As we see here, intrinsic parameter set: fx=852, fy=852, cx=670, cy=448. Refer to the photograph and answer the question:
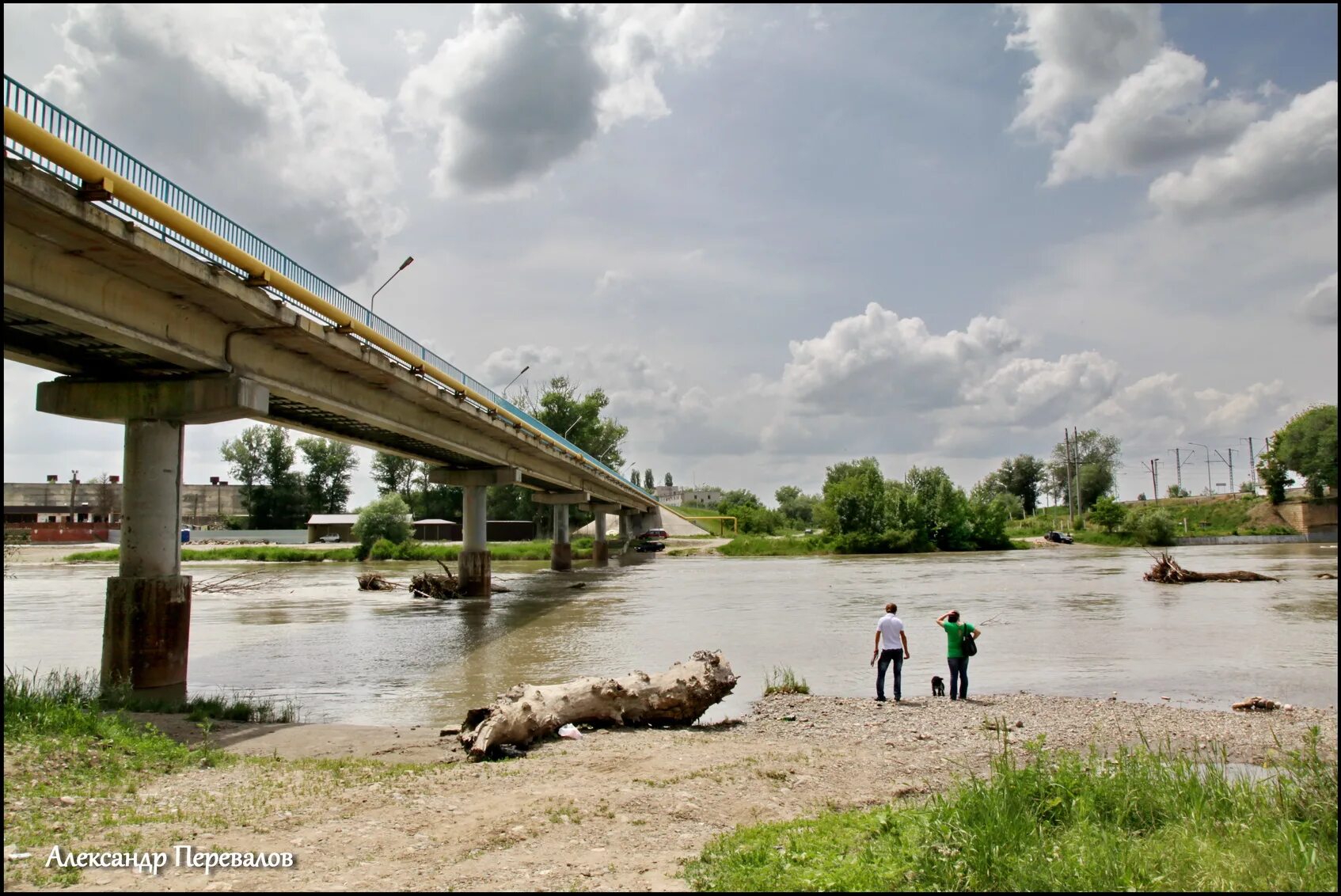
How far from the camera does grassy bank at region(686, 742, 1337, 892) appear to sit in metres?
5.14

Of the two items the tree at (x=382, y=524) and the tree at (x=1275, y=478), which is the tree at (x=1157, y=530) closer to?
the tree at (x=1275, y=478)

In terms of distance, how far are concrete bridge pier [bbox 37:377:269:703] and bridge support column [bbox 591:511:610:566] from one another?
191ft

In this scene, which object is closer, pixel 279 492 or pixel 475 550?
pixel 475 550

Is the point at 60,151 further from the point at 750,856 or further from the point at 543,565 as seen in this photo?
the point at 543,565

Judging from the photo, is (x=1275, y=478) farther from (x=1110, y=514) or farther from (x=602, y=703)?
(x=602, y=703)

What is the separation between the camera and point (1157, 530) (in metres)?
88.9

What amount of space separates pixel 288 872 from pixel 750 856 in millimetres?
3209

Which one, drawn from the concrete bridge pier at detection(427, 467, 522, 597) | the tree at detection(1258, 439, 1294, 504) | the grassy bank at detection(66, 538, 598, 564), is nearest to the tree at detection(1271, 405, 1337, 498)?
the tree at detection(1258, 439, 1294, 504)

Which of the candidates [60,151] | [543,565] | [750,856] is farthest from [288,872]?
[543,565]

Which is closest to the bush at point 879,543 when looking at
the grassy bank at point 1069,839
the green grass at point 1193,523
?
the green grass at point 1193,523

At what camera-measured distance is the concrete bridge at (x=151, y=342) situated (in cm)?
1220

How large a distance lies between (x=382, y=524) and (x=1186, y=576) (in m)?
66.4

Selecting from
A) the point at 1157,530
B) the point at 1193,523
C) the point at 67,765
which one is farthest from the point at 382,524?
the point at 1193,523

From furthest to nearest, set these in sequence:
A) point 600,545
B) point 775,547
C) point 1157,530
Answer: point 775,547, point 1157,530, point 600,545
